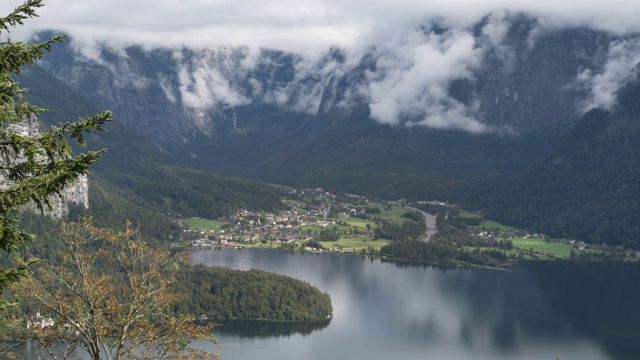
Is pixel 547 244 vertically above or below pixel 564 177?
below

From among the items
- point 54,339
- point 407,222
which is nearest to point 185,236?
point 407,222

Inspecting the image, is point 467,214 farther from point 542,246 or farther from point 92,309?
point 92,309

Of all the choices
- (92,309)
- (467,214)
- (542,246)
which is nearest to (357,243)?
(542,246)

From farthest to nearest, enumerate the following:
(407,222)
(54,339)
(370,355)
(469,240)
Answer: (407,222)
(469,240)
(370,355)
(54,339)

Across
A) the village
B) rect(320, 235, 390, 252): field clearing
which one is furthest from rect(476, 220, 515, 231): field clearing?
rect(320, 235, 390, 252): field clearing

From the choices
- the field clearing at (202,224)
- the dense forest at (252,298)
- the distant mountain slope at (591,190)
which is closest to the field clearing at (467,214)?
the distant mountain slope at (591,190)

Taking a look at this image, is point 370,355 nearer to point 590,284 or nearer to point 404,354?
point 404,354

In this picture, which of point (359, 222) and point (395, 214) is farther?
point (395, 214)

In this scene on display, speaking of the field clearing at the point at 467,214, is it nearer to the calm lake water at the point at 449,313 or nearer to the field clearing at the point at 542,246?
the field clearing at the point at 542,246
